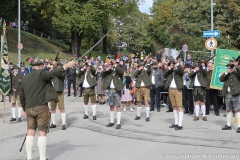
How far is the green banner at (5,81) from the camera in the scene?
14789mm

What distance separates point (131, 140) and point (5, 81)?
22.3 feet

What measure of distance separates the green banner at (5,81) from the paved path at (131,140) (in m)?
1.53

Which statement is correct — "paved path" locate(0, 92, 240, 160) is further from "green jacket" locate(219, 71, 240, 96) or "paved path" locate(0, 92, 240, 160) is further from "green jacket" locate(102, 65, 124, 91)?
"green jacket" locate(102, 65, 124, 91)

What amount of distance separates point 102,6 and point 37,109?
35.9m

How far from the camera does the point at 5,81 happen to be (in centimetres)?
1484

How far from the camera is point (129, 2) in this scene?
153 ft

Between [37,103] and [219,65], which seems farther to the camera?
[219,65]

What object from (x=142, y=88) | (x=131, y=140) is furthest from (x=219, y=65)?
(x=131, y=140)

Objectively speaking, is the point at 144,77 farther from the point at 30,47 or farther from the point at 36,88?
the point at 30,47

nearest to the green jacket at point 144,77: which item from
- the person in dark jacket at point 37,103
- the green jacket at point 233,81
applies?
the green jacket at point 233,81

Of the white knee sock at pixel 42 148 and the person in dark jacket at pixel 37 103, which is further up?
the person in dark jacket at pixel 37 103

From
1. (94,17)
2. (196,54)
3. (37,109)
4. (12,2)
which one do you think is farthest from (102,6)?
(37,109)

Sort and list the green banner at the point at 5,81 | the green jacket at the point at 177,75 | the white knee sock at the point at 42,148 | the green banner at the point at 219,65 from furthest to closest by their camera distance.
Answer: the green banner at the point at 5,81, the green banner at the point at 219,65, the green jacket at the point at 177,75, the white knee sock at the point at 42,148

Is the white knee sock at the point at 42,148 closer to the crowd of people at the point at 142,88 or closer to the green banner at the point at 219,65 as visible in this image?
the crowd of people at the point at 142,88
